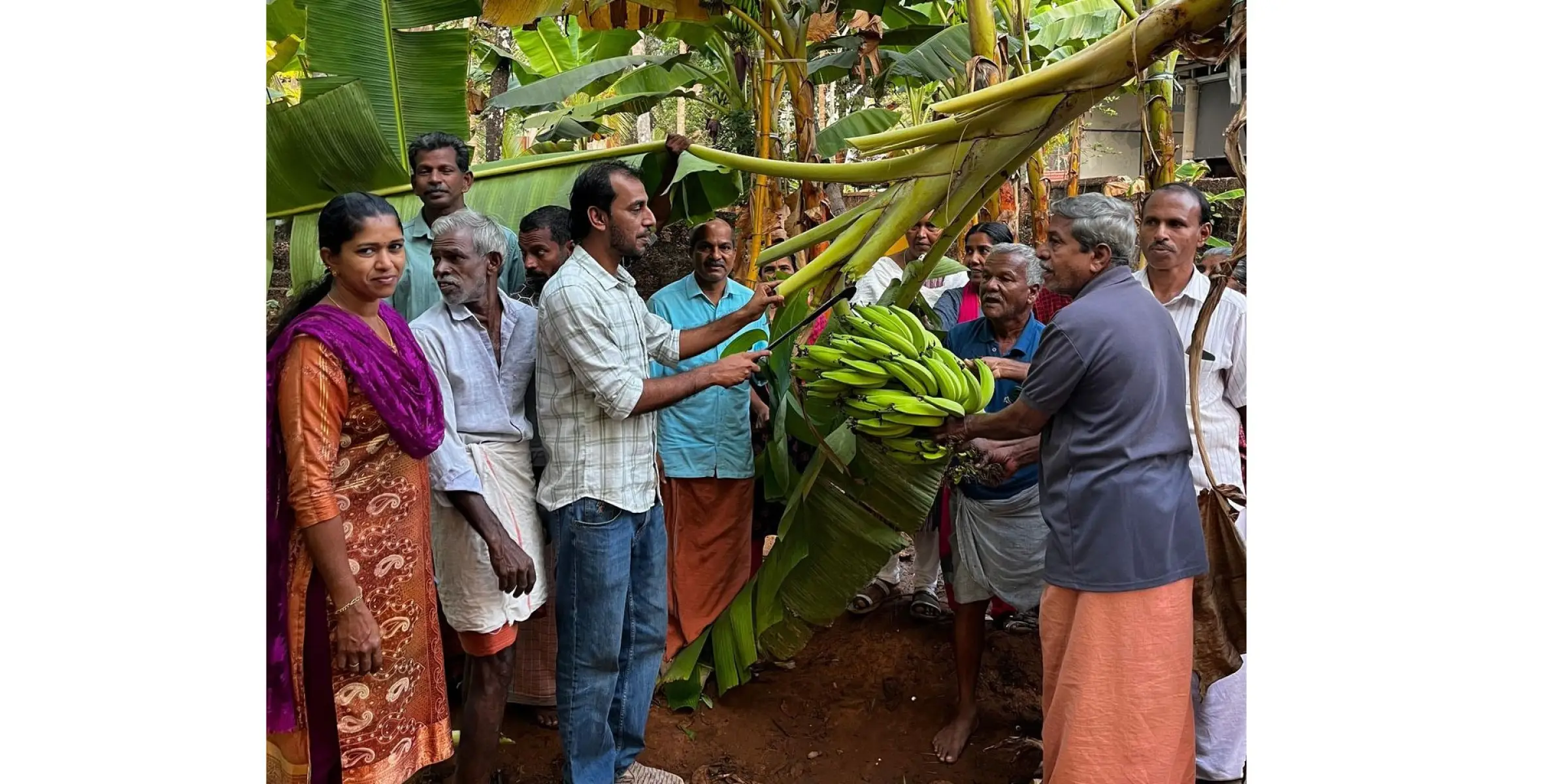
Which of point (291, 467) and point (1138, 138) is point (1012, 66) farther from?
point (1138, 138)

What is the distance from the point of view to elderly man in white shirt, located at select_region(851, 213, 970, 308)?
14.4ft

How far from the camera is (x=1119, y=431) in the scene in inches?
97.0

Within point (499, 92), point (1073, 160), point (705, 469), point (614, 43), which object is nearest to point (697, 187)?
point (705, 469)

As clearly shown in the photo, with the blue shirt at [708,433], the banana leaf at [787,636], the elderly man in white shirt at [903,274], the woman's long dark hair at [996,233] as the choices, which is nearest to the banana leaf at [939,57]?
the elderly man in white shirt at [903,274]

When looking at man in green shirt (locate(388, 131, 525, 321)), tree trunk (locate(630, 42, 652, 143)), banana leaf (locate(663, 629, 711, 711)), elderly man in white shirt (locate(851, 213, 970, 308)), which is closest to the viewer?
man in green shirt (locate(388, 131, 525, 321))

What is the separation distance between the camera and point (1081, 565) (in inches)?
99.4

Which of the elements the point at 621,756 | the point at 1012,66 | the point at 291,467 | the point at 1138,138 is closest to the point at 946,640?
the point at 621,756

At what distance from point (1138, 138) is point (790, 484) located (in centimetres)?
1167

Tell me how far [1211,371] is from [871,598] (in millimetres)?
1916

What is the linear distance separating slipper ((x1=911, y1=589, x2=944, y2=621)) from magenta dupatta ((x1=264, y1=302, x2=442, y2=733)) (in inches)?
103

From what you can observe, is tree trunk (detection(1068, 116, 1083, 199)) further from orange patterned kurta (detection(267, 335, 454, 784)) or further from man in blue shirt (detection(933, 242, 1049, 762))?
orange patterned kurta (detection(267, 335, 454, 784))

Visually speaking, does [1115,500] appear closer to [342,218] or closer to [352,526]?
[352,526]

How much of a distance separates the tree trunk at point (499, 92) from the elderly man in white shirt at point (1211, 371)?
3862 mm

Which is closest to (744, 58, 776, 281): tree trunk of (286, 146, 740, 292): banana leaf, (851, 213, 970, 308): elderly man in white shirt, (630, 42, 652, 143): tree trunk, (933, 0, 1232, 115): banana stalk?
(851, 213, 970, 308): elderly man in white shirt
